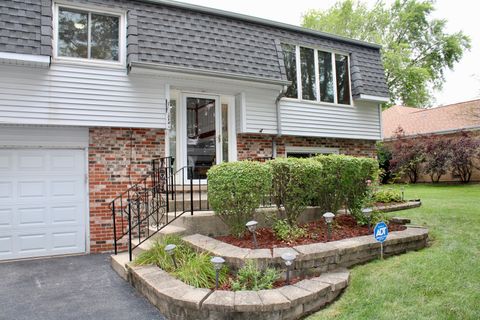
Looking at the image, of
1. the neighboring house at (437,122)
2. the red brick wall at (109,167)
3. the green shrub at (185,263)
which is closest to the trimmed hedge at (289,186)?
the green shrub at (185,263)

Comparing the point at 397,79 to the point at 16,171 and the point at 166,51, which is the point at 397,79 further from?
the point at 16,171

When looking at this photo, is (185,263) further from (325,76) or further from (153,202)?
(325,76)

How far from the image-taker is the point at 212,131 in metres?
7.79

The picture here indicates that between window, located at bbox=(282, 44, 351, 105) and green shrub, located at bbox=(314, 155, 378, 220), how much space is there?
343cm

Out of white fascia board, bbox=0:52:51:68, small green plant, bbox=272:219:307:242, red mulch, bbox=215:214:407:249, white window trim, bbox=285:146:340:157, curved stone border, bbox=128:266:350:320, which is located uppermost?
white fascia board, bbox=0:52:51:68

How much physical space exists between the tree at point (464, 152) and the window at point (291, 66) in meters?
9.18

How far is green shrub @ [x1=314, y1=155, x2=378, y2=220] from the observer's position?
18.0ft

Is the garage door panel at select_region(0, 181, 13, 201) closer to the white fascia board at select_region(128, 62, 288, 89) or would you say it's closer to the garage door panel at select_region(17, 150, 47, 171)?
the garage door panel at select_region(17, 150, 47, 171)

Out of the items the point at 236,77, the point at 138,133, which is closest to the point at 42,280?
the point at 138,133

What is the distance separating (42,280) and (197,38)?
530cm

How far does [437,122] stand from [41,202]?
18516mm

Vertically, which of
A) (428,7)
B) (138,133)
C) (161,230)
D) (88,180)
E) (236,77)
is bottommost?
(161,230)

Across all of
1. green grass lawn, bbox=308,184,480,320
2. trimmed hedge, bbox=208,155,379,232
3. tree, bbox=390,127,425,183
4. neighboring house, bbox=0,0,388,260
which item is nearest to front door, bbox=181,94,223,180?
neighboring house, bbox=0,0,388,260

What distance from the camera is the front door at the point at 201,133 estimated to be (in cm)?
746
